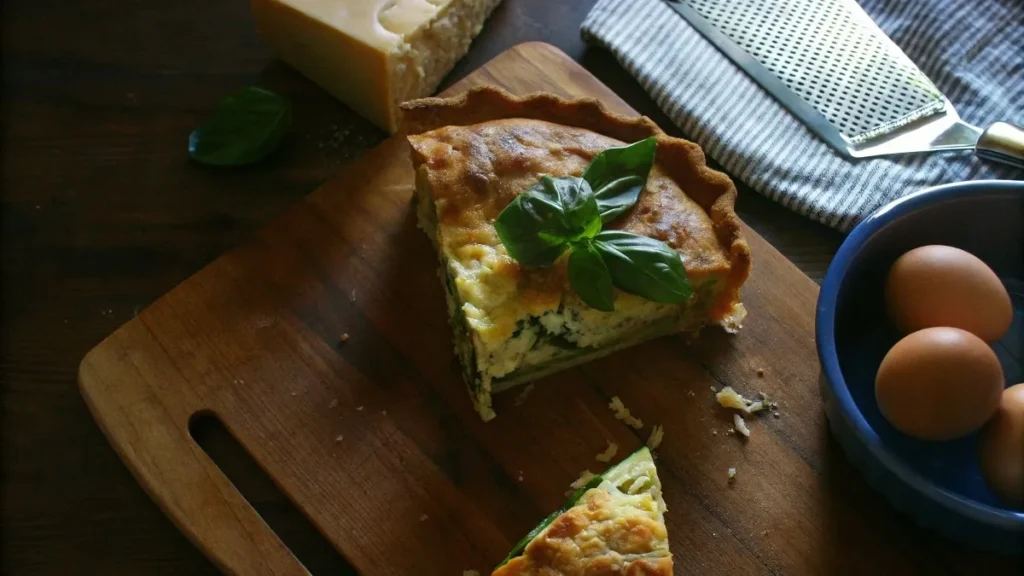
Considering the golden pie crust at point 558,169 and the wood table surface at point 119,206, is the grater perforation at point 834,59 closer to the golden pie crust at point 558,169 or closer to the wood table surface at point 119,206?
the wood table surface at point 119,206

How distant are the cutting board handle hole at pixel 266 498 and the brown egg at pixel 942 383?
61.7 inches

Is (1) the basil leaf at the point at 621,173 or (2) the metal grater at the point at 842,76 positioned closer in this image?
(1) the basil leaf at the point at 621,173

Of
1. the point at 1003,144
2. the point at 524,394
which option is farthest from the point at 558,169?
the point at 1003,144

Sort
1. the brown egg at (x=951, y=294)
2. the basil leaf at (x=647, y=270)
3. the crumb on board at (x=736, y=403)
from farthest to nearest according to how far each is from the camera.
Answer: the crumb on board at (x=736, y=403) → the basil leaf at (x=647, y=270) → the brown egg at (x=951, y=294)

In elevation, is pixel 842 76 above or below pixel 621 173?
above

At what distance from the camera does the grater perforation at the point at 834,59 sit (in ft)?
9.87

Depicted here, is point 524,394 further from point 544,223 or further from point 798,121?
point 798,121

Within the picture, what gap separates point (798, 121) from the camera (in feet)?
10.1

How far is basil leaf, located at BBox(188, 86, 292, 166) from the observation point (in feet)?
9.77

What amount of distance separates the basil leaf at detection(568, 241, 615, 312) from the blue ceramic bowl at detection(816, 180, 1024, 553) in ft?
1.88

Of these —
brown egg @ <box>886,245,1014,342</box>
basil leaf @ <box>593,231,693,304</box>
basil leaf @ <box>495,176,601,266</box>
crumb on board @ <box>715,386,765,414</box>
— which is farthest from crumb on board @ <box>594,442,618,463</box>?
brown egg @ <box>886,245,1014,342</box>

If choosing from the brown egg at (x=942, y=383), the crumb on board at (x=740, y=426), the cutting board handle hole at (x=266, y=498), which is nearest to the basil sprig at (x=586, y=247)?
the crumb on board at (x=740, y=426)

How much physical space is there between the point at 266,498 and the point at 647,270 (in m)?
1.31

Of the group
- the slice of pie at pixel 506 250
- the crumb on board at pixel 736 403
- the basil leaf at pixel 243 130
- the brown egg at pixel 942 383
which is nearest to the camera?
the brown egg at pixel 942 383
